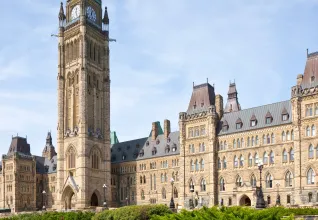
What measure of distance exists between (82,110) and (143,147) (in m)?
16.1

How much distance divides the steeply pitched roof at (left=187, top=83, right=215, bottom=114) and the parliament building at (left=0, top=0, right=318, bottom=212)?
0.21 metres

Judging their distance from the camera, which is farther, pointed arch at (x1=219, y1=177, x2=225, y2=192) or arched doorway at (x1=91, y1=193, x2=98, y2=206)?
arched doorway at (x1=91, y1=193, x2=98, y2=206)

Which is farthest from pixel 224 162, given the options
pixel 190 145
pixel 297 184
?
pixel 297 184

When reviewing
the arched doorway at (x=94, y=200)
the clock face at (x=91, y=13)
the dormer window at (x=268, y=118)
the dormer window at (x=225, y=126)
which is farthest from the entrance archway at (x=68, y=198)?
the dormer window at (x=268, y=118)

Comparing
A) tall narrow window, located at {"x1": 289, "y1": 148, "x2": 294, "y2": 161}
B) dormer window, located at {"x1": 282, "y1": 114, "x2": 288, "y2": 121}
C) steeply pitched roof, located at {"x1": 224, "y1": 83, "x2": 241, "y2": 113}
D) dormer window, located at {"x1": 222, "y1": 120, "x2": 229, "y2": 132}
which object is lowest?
tall narrow window, located at {"x1": 289, "y1": 148, "x2": 294, "y2": 161}

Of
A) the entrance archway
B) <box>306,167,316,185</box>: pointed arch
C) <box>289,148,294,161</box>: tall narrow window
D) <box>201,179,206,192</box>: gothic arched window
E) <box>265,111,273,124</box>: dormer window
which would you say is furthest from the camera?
the entrance archway

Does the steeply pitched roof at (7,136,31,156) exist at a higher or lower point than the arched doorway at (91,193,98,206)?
higher

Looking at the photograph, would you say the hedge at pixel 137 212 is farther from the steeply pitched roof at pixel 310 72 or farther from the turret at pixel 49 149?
the turret at pixel 49 149

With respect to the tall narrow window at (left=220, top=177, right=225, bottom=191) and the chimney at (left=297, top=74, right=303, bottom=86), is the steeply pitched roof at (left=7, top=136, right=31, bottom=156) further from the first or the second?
the chimney at (left=297, top=74, right=303, bottom=86)

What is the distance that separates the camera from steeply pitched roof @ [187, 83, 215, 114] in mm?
84375

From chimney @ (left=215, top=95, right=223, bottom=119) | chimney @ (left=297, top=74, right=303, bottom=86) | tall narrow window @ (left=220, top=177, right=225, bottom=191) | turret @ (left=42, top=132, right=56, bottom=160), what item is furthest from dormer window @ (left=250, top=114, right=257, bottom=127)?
turret @ (left=42, top=132, right=56, bottom=160)

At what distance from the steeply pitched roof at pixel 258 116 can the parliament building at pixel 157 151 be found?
0.19m

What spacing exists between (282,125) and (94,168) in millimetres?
40200

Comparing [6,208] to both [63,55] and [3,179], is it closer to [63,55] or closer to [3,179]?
[3,179]
